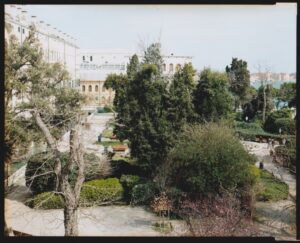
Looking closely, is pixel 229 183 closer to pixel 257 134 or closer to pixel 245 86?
pixel 257 134

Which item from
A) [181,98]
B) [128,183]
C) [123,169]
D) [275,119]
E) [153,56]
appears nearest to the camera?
[128,183]

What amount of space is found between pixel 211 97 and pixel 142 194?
2.17 metres

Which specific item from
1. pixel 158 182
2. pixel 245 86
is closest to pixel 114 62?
pixel 158 182

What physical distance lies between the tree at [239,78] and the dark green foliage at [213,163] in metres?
6.83

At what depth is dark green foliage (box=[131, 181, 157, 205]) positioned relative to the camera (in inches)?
260

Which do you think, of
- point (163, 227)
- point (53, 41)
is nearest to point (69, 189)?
point (163, 227)

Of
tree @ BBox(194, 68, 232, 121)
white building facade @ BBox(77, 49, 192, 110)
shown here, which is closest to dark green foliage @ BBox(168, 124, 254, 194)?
tree @ BBox(194, 68, 232, 121)

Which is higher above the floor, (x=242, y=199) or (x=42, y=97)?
(x=42, y=97)

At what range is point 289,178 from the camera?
7.91 meters

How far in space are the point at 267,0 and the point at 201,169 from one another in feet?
13.4

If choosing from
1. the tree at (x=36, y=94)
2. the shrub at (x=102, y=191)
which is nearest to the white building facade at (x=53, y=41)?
the tree at (x=36, y=94)

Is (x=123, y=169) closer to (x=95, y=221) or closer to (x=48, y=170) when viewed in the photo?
(x=48, y=170)

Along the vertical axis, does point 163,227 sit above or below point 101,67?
below

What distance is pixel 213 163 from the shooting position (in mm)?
5945
